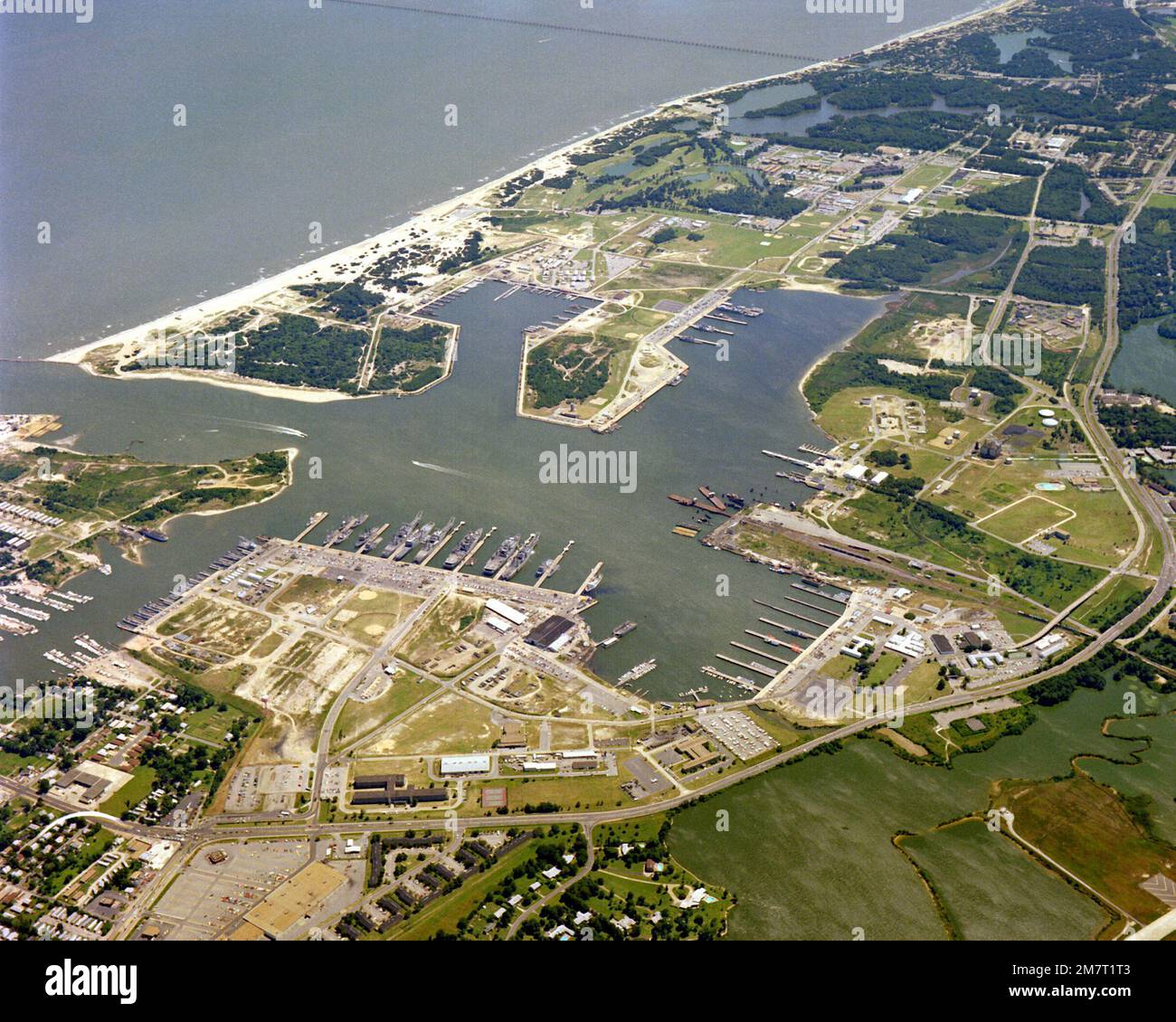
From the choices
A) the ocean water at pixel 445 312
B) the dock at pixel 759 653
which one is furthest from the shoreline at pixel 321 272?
the dock at pixel 759 653

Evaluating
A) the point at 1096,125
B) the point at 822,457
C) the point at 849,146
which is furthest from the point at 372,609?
the point at 1096,125

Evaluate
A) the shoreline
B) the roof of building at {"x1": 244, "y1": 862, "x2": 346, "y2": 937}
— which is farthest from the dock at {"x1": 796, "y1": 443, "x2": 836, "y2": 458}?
the roof of building at {"x1": 244, "y1": 862, "x2": 346, "y2": 937}

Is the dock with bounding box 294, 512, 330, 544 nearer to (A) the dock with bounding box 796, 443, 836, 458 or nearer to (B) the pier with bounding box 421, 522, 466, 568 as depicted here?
(B) the pier with bounding box 421, 522, 466, 568

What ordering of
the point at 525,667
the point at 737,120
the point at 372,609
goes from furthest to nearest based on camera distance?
the point at 737,120 < the point at 372,609 < the point at 525,667

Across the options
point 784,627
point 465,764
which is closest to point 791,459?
point 784,627

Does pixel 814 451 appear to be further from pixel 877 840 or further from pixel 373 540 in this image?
pixel 877 840

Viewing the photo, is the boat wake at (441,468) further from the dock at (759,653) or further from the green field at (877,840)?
the green field at (877,840)

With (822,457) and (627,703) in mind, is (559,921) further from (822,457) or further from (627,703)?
(822,457)
